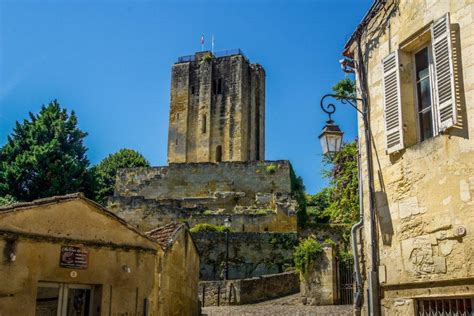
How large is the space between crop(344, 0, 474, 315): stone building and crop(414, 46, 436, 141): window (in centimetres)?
1

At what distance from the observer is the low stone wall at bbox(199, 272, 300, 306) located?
20922 millimetres

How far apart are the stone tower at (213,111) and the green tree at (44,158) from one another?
9572mm

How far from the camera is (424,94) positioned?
26.6ft

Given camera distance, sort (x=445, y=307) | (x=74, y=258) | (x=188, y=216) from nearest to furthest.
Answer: (x=445, y=307) < (x=74, y=258) < (x=188, y=216)

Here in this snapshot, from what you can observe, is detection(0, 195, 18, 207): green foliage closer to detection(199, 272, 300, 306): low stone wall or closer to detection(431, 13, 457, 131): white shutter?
detection(199, 272, 300, 306): low stone wall

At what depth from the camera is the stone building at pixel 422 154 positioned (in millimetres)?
7074

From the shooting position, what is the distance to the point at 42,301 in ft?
30.6

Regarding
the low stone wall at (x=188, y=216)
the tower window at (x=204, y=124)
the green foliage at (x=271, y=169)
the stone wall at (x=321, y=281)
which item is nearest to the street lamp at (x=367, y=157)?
the stone wall at (x=321, y=281)

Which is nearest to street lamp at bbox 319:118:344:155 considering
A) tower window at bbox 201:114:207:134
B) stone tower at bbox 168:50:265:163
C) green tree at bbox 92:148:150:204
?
stone tower at bbox 168:50:265:163

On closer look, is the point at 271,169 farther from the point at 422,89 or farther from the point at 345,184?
the point at 422,89

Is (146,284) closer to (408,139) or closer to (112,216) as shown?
(112,216)

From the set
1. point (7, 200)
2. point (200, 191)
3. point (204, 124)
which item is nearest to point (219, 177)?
point (200, 191)

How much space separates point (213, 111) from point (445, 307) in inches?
1597

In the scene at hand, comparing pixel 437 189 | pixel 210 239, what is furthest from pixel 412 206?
pixel 210 239
